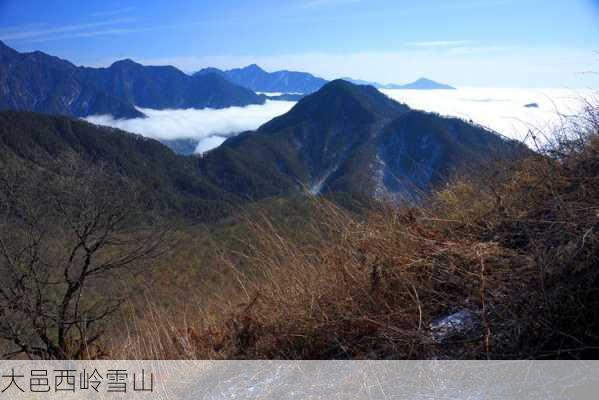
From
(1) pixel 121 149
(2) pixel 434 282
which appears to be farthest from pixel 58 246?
(1) pixel 121 149

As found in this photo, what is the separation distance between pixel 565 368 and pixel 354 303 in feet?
3.45

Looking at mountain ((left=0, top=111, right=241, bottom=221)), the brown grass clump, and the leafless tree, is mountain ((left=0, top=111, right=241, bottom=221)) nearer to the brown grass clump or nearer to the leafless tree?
the leafless tree

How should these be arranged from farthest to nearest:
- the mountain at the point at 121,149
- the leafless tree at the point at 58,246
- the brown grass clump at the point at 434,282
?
the mountain at the point at 121,149, the leafless tree at the point at 58,246, the brown grass clump at the point at 434,282

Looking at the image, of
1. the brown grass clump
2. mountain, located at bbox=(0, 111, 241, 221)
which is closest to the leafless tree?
the brown grass clump

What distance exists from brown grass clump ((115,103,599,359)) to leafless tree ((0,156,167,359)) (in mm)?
8482

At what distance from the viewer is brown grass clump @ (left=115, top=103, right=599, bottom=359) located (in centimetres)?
196

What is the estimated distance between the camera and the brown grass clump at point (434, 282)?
6.41 ft

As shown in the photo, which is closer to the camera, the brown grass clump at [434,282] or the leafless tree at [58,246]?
the brown grass clump at [434,282]

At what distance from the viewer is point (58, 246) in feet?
42.4

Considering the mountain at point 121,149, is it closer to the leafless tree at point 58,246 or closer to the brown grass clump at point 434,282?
the leafless tree at point 58,246

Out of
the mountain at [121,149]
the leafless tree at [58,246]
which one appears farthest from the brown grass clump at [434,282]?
the mountain at [121,149]

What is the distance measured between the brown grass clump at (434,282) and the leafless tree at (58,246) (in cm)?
848

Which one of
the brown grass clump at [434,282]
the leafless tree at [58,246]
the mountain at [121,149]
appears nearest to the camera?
the brown grass clump at [434,282]

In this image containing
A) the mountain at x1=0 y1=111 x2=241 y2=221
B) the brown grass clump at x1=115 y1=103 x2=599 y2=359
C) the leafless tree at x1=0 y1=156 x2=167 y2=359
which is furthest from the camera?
the mountain at x1=0 y1=111 x2=241 y2=221
